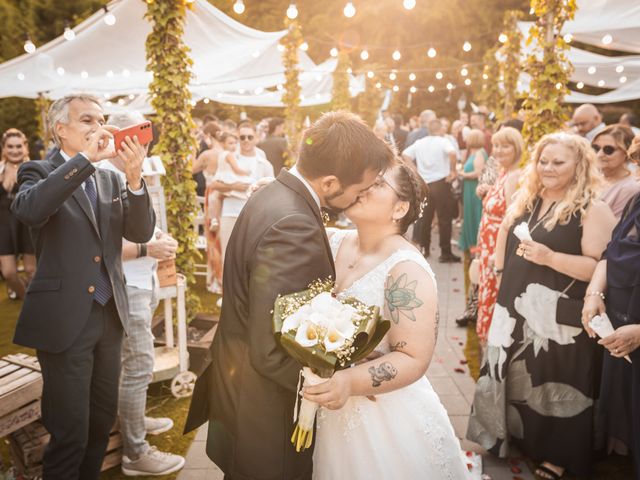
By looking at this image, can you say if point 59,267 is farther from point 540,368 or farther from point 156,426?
point 540,368

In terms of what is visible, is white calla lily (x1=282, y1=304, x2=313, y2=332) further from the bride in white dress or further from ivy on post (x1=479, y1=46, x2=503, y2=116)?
ivy on post (x1=479, y1=46, x2=503, y2=116)

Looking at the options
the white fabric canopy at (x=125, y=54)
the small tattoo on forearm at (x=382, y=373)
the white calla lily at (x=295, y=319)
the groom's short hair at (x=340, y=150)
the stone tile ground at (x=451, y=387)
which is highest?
the white fabric canopy at (x=125, y=54)

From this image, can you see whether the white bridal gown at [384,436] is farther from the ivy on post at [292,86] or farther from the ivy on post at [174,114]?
the ivy on post at [292,86]

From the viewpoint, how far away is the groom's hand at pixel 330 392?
1707 mm

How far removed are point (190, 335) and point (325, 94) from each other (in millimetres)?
12426

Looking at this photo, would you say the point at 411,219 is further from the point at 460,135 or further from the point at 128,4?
the point at 460,135

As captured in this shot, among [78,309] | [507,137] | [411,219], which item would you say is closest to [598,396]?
[411,219]

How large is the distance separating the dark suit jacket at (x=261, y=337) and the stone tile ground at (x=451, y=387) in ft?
5.09

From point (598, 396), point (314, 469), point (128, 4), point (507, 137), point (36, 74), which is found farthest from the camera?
point (36, 74)

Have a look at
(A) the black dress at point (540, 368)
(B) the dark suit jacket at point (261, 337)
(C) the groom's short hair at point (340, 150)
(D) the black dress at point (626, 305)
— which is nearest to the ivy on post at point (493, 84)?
(A) the black dress at point (540, 368)

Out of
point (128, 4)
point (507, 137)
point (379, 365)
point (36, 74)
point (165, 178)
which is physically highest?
point (128, 4)

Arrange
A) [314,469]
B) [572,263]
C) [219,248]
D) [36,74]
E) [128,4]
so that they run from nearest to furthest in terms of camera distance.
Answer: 1. [314,469]
2. [572,263]
3. [128,4]
4. [219,248]
5. [36,74]

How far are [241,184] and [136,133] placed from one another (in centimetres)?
421

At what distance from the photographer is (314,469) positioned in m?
2.34
